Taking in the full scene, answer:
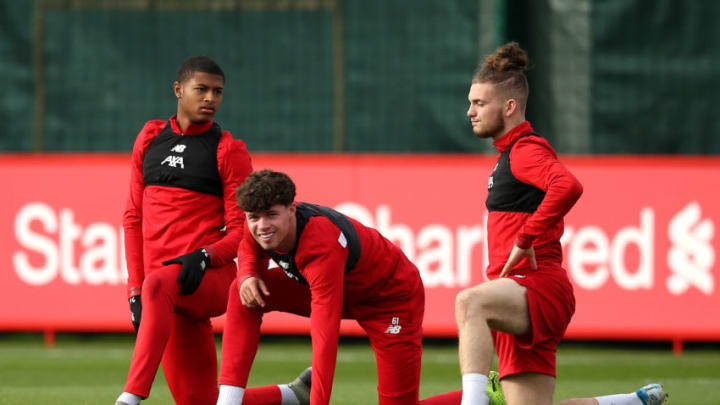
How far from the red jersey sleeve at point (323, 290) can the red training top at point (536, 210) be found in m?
0.75

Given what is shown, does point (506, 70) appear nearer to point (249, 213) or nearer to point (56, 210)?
point (249, 213)

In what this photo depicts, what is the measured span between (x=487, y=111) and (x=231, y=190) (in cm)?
138

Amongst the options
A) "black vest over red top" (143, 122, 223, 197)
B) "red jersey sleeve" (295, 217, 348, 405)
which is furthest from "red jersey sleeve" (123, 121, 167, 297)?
"red jersey sleeve" (295, 217, 348, 405)

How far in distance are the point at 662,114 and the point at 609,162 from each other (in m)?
1.96

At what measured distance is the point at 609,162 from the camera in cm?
1040

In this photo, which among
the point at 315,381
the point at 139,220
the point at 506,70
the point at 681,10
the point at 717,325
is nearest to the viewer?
the point at 315,381

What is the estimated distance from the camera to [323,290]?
203 inches

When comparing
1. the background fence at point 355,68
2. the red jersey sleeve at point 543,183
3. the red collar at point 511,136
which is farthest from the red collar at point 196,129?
the background fence at point 355,68

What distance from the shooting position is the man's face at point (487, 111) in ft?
18.2

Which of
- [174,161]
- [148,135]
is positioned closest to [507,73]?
[174,161]

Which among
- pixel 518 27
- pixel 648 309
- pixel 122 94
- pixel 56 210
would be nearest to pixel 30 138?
pixel 122 94

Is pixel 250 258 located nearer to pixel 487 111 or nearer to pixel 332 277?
pixel 332 277

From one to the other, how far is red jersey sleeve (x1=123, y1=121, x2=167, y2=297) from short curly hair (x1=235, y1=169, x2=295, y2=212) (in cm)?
114

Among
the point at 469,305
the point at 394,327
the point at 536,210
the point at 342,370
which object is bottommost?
the point at 342,370
